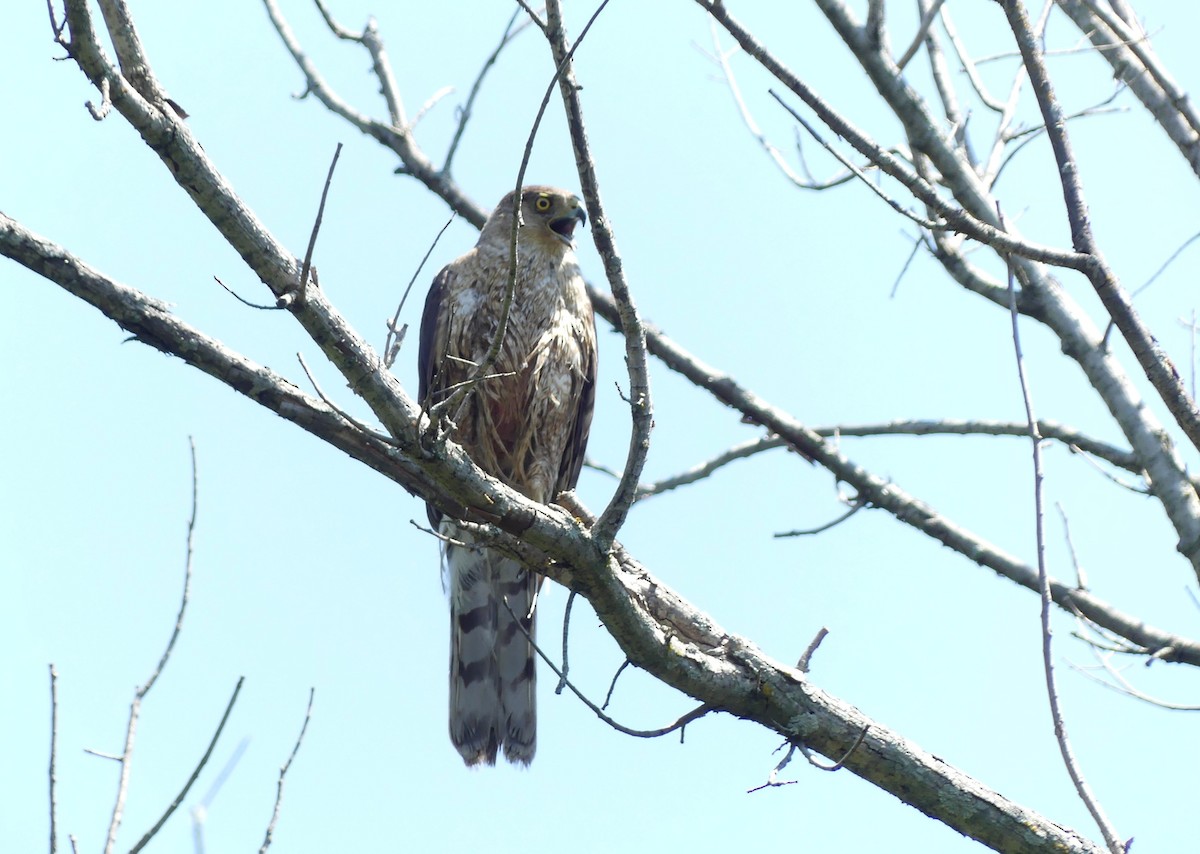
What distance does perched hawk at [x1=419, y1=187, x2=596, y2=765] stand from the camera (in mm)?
5078

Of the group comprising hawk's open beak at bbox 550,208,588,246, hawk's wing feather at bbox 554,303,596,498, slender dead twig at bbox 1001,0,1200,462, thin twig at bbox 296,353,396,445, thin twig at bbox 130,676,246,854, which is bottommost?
thin twig at bbox 130,676,246,854

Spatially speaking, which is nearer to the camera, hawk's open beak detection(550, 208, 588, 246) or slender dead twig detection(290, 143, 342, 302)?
slender dead twig detection(290, 143, 342, 302)

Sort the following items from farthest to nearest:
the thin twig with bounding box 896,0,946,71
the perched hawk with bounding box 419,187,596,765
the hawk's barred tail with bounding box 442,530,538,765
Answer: the hawk's barred tail with bounding box 442,530,538,765, the perched hawk with bounding box 419,187,596,765, the thin twig with bounding box 896,0,946,71

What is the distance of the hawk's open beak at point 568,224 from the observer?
557 cm

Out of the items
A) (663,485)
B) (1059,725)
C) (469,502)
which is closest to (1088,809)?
(1059,725)

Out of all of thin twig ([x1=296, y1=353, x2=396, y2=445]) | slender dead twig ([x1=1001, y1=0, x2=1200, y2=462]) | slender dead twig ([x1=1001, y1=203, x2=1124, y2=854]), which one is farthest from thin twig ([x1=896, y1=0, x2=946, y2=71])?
thin twig ([x1=296, y1=353, x2=396, y2=445])

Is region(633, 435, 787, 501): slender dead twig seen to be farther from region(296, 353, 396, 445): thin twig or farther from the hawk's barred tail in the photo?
region(296, 353, 396, 445): thin twig

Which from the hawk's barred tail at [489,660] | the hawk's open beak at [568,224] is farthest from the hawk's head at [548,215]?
the hawk's barred tail at [489,660]

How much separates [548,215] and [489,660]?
215cm

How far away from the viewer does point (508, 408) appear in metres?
5.10

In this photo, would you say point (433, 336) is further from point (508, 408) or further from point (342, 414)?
point (342, 414)

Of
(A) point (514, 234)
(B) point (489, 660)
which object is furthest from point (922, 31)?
(B) point (489, 660)

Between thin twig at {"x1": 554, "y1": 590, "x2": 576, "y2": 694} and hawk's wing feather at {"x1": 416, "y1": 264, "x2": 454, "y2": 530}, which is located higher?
hawk's wing feather at {"x1": 416, "y1": 264, "x2": 454, "y2": 530}

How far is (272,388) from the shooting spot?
2953 millimetres
